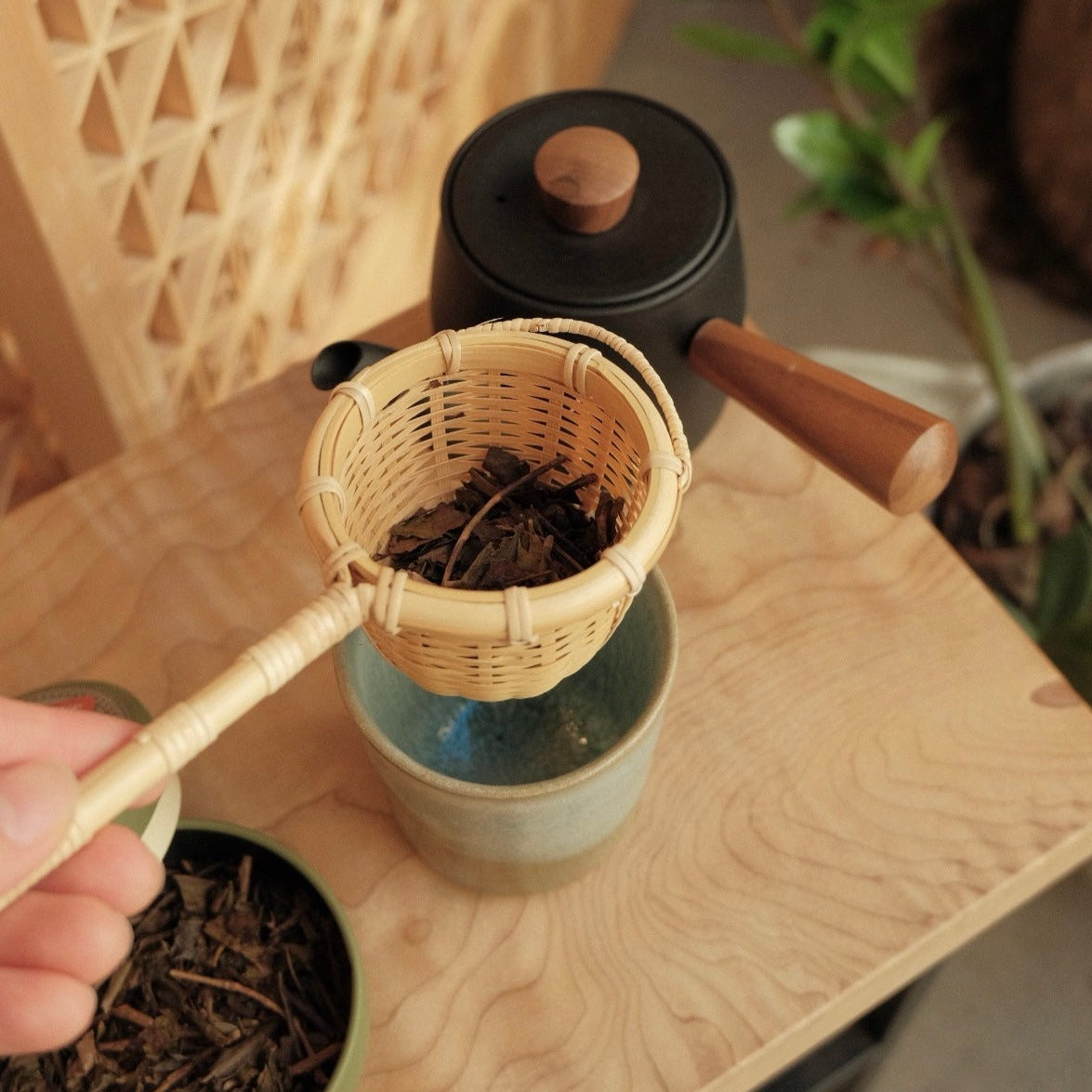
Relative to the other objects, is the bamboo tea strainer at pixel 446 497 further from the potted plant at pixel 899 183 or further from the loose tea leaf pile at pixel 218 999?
the potted plant at pixel 899 183

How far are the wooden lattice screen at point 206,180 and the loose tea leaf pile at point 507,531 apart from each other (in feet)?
1.36

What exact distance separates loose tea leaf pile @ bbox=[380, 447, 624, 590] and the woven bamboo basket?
0.01 meters

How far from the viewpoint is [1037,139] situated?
4.58ft

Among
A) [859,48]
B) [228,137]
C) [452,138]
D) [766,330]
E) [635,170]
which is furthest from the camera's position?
[766,330]

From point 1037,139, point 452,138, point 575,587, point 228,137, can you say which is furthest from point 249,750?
point 1037,139

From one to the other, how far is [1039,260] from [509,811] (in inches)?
53.5

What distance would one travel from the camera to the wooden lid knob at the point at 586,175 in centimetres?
54

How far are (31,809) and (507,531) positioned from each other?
22 cm

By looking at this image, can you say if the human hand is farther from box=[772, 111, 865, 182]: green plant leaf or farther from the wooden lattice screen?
box=[772, 111, 865, 182]: green plant leaf

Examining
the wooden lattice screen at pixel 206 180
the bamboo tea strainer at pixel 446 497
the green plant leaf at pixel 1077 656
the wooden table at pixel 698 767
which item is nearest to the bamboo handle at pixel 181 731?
the bamboo tea strainer at pixel 446 497

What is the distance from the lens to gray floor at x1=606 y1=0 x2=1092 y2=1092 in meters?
1.07

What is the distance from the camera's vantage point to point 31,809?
0.35 m

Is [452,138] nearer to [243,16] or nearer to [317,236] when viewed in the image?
[317,236]

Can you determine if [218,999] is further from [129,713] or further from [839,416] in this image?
[839,416]
